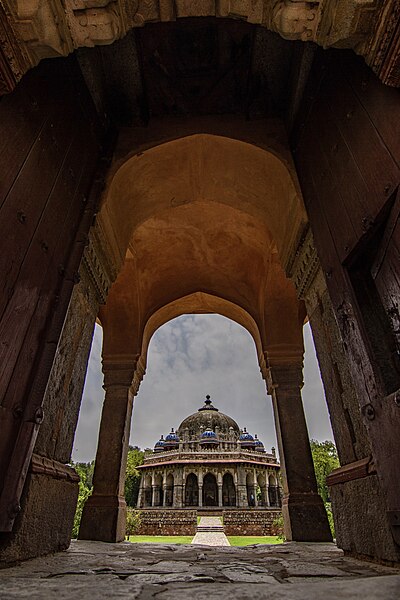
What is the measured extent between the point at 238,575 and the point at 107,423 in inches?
189

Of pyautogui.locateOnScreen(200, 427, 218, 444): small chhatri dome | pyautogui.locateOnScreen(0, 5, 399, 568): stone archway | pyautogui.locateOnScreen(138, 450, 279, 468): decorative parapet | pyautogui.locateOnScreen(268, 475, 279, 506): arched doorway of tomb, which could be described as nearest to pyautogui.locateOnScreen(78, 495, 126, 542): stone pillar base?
pyautogui.locateOnScreen(0, 5, 399, 568): stone archway

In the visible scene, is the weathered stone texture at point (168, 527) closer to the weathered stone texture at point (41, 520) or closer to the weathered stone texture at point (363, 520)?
the weathered stone texture at point (41, 520)

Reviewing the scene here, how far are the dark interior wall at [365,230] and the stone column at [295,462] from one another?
10.2 ft

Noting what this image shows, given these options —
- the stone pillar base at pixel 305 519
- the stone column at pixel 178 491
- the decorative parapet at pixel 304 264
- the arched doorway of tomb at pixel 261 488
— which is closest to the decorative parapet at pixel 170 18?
the decorative parapet at pixel 304 264

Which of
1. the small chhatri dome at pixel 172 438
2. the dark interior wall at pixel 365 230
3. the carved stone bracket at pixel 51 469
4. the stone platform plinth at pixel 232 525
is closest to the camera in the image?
the dark interior wall at pixel 365 230

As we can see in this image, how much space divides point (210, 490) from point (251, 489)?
457cm

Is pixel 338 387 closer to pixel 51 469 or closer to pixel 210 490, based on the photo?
pixel 51 469

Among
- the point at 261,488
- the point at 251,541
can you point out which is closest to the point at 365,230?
the point at 251,541

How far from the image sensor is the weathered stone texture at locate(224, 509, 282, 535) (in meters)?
21.4

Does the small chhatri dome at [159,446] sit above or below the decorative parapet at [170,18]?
above

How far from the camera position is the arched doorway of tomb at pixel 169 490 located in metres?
35.2

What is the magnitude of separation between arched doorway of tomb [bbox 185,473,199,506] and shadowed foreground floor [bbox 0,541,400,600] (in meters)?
36.4

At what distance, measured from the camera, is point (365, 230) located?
8.54 feet

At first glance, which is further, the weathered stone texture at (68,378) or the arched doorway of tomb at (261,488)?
the arched doorway of tomb at (261,488)
